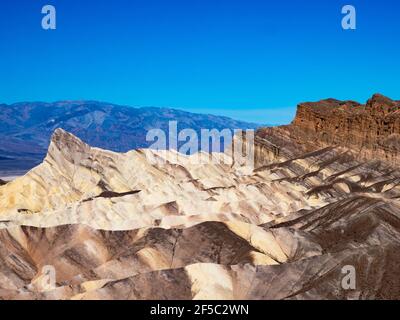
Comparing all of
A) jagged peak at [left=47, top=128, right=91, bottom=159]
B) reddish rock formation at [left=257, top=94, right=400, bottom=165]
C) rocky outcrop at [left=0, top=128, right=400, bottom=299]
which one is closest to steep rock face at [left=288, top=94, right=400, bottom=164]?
reddish rock formation at [left=257, top=94, right=400, bottom=165]

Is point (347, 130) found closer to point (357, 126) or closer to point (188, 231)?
point (357, 126)

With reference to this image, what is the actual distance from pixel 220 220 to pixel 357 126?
6343 cm

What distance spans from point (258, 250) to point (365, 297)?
16508mm

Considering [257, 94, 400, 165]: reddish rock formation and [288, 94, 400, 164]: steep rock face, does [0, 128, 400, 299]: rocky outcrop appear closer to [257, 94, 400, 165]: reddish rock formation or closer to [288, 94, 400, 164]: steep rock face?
[288, 94, 400, 164]: steep rock face

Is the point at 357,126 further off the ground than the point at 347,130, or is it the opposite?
the point at 357,126

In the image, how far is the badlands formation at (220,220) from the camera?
4809 centimetres

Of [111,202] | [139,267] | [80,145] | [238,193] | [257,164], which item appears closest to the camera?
[139,267]

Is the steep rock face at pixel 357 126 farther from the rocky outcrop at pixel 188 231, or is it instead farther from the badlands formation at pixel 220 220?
the rocky outcrop at pixel 188 231

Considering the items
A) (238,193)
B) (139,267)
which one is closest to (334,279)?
(139,267)

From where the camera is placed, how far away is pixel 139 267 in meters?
56.3

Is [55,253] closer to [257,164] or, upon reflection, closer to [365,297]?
[365,297]

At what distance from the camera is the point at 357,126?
5098 inches

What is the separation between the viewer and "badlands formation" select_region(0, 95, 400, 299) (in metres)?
48.1

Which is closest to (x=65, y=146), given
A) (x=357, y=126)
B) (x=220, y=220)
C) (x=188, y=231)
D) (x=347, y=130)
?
(x=220, y=220)
